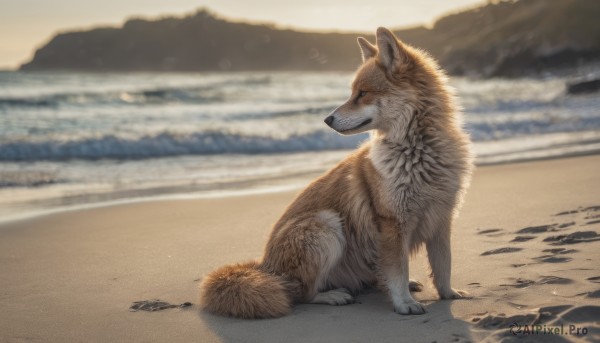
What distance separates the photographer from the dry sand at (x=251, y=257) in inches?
143

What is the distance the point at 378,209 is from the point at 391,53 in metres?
1.03

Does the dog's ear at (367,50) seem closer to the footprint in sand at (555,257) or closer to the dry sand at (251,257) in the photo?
the dry sand at (251,257)

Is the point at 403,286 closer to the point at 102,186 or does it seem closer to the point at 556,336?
the point at 556,336

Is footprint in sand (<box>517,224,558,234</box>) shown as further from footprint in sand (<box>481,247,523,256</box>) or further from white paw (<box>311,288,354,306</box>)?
white paw (<box>311,288,354,306</box>)

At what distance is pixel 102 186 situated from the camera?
967cm

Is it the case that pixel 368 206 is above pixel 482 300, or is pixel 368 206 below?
above

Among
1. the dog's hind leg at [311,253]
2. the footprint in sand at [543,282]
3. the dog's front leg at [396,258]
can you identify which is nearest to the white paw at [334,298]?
the dog's hind leg at [311,253]

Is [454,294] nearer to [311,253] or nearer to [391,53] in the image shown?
[311,253]

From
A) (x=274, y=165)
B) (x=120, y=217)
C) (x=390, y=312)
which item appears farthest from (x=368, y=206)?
(x=274, y=165)

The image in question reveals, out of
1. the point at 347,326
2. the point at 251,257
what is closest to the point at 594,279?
the point at 347,326

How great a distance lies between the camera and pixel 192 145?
14.3m

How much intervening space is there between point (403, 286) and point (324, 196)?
825mm

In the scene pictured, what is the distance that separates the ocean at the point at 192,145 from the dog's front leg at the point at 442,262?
184 inches

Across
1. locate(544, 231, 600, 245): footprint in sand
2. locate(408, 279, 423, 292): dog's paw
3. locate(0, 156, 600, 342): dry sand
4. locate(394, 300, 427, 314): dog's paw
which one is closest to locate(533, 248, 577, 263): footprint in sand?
locate(0, 156, 600, 342): dry sand
